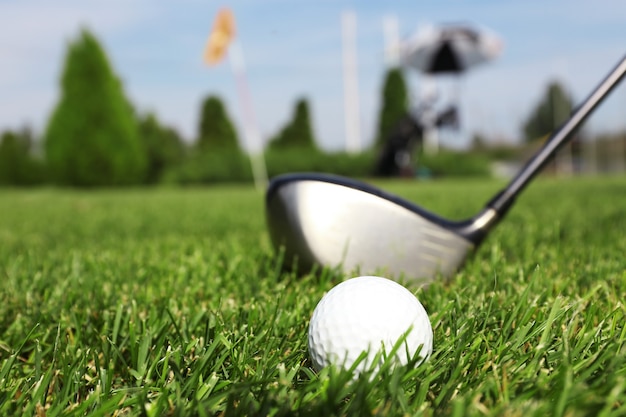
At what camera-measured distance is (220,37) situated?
410 inches

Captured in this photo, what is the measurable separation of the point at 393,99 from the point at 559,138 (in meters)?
25.7

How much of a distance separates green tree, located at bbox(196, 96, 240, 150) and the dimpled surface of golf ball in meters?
23.6

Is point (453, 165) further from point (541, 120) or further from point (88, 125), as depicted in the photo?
point (541, 120)

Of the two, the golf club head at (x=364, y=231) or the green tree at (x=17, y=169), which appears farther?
the green tree at (x=17, y=169)

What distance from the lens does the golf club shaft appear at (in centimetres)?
175

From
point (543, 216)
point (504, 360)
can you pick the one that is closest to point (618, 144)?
point (543, 216)

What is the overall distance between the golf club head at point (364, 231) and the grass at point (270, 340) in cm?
8

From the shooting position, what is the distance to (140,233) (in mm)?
3525

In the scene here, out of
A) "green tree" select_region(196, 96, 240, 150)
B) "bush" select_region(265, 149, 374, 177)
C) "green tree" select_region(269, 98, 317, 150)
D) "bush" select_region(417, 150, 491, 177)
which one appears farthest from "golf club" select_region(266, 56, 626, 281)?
"green tree" select_region(269, 98, 317, 150)

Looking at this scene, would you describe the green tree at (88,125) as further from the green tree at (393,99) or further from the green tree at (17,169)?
the green tree at (393,99)

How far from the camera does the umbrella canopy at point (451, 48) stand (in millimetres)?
16484

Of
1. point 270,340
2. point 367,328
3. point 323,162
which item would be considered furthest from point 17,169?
point 367,328

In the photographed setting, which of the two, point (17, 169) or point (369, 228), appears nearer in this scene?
point (369, 228)

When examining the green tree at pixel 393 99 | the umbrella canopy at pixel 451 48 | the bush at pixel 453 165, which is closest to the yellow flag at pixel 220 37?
the umbrella canopy at pixel 451 48
